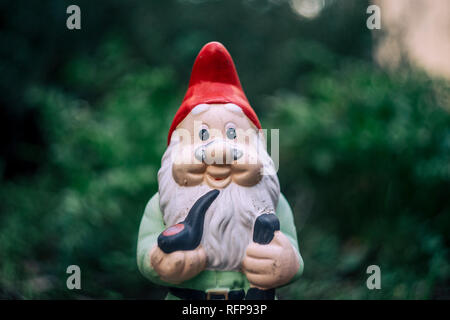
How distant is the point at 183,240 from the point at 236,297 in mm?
394

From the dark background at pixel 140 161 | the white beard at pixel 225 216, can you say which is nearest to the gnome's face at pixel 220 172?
the white beard at pixel 225 216

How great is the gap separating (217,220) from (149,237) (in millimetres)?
408

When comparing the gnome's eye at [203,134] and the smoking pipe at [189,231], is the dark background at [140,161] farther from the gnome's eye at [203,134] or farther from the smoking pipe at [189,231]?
the gnome's eye at [203,134]

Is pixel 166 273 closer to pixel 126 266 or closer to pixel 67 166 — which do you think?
pixel 126 266

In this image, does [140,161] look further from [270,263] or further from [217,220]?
[270,263]

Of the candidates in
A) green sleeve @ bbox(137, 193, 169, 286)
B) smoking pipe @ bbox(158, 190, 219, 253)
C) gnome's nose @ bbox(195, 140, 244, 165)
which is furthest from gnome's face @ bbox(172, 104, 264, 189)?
green sleeve @ bbox(137, 193, 169, 286)

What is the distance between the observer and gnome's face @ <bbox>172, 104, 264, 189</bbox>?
6.53ft

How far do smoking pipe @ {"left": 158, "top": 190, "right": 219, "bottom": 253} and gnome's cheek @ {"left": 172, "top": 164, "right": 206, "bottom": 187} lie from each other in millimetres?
92

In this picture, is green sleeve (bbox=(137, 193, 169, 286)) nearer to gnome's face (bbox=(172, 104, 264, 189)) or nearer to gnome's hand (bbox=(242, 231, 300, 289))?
gnome's face (bbox=(172, 104, 264, 189))

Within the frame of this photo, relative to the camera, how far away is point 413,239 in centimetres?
378

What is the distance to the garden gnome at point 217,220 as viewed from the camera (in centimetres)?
193

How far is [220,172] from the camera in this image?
A: 6.58 feet

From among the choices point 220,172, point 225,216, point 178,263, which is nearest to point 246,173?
point 220,172
